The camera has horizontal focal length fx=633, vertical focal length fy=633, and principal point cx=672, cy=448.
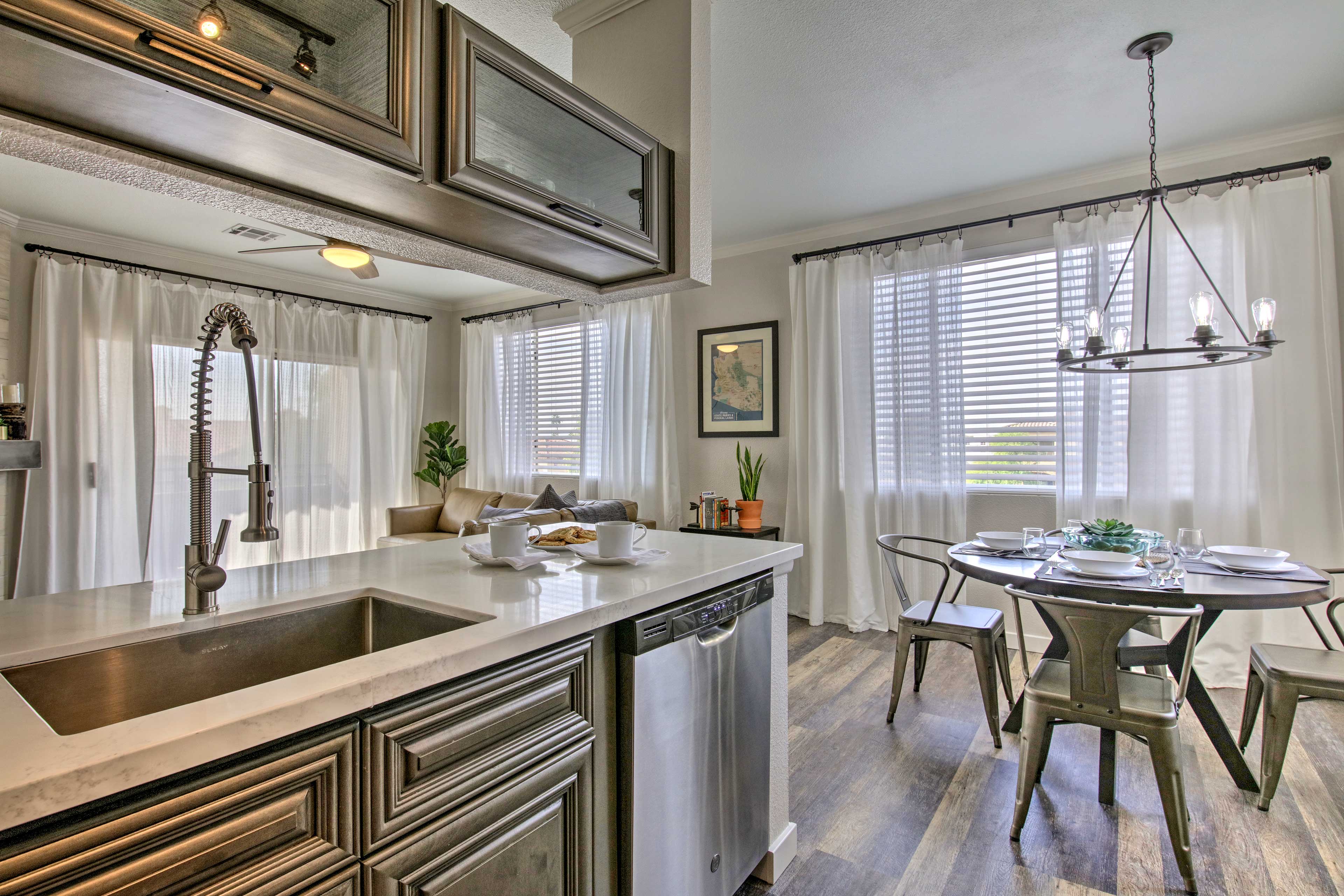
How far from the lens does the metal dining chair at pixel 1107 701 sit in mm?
1713

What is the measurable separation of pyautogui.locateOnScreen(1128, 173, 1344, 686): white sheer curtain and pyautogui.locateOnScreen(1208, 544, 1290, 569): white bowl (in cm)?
82

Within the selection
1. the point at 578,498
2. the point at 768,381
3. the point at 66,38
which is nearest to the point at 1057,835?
the point at 66,38

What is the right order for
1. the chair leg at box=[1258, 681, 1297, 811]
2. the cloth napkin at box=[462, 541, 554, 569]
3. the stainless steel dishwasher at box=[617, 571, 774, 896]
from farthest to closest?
1. the chair leg at box=[1258, 681, 1297, 811]
2. the cloth napkin at box=[462, 541, 554, 569]
3. the stainless steel dishwasher at box=[617, 571, 774, 896]

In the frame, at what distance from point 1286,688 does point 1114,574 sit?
0.59 meters

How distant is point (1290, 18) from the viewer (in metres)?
2.22

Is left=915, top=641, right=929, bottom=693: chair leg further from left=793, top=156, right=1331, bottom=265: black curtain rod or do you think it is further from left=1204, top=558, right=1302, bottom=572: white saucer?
left=793, top=156, right=1331, bottom=265: black curtain rod

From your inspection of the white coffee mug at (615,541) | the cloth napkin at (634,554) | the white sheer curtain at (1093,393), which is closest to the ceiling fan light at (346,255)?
the cloth napkin at (634,554)

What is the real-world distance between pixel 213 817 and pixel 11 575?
469cm

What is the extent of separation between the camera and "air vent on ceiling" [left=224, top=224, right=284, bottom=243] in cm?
411

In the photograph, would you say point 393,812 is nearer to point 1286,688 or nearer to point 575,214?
point 575,214

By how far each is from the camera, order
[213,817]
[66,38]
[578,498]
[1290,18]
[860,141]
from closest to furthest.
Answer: [213,817] < [66,38] < [1290,18] < [860,141] < [578,498]

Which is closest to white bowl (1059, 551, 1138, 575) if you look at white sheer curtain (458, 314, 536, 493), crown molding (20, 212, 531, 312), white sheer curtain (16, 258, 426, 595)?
white sheer curtain (16, 258, 426, 595)

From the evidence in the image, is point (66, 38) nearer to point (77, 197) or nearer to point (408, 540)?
point (77, 197)

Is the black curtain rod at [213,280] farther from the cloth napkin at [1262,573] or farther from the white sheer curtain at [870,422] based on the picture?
the cloth napkin at [1262,573]
